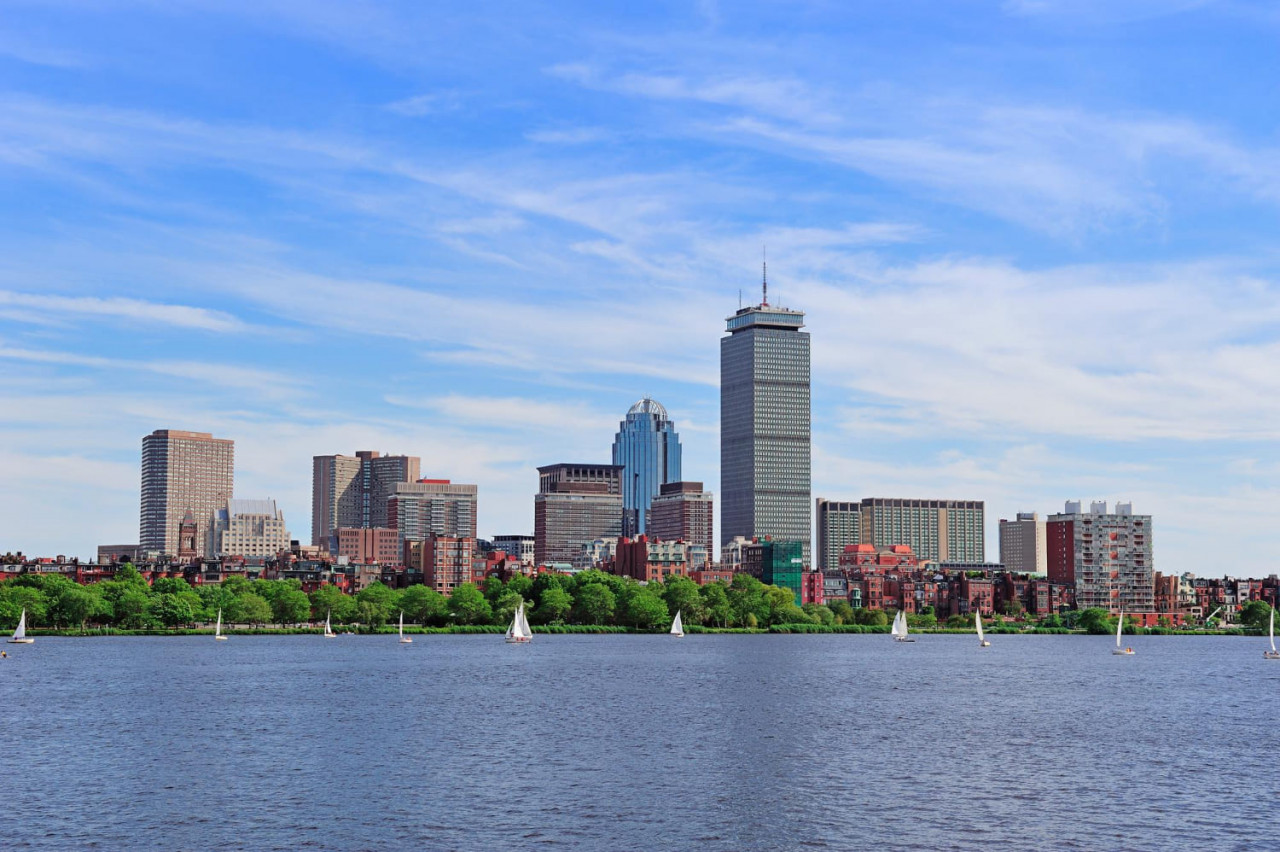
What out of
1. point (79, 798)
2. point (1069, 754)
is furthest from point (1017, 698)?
point (79, 798)

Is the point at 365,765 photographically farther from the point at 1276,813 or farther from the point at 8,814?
the point at 1276,813

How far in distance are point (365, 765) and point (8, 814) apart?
20897 mm

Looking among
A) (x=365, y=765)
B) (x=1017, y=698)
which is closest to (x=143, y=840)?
(x=365, y=765)

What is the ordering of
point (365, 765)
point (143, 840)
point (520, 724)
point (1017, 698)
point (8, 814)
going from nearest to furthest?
1. point (143, 840)
2. point (8, 814)
3. point (365, 765)
4. point (520, 724)
5. point (1017, 698)

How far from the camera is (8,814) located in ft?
214

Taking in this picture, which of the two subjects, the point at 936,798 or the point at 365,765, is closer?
the point at 936,798

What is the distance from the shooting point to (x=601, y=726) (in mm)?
101250

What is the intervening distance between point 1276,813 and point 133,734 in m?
67.6

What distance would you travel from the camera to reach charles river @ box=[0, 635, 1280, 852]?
63.0 meters

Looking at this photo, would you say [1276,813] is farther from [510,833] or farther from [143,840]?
[143,840]

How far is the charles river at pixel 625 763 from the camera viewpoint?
63.0 meters

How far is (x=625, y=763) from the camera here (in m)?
82.6

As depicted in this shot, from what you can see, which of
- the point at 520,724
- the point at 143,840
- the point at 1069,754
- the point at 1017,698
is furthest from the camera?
the point at 1017,698

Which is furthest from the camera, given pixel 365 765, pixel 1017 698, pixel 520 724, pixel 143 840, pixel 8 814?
pixel 1017 698
